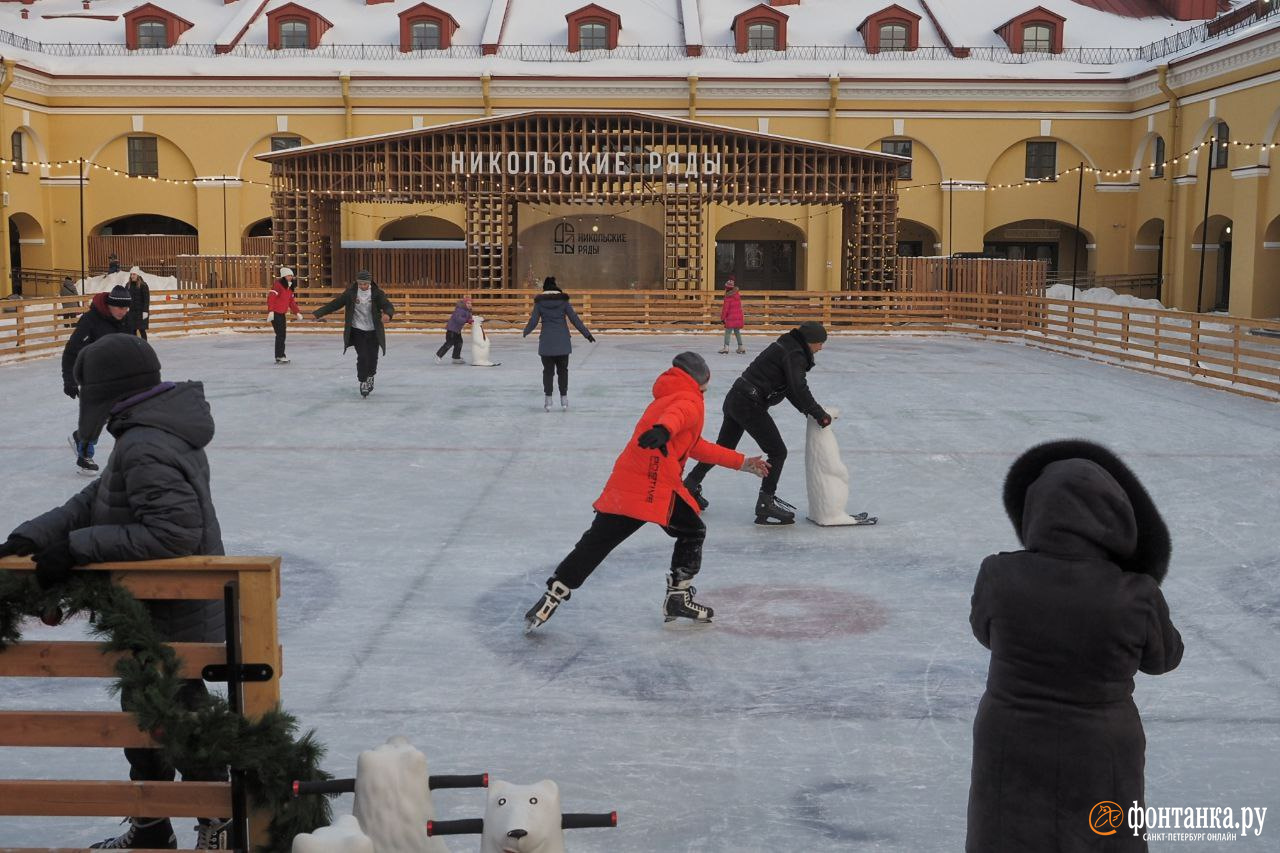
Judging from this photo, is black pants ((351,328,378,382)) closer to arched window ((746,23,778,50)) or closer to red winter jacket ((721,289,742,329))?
red winter jacket ((721,289,742,329))

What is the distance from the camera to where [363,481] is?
10.8 meters

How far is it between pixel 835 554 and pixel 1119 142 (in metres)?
33.5

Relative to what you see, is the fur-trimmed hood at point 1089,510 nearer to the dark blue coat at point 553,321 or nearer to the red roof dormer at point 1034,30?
the dark blue coat at point 553,321

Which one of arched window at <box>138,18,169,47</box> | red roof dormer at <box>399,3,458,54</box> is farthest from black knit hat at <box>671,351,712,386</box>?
arched window at <box>138,18,169,47</box>

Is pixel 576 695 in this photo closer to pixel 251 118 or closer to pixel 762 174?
pixel 762 174

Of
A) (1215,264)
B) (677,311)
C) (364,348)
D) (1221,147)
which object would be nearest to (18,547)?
(364,348)

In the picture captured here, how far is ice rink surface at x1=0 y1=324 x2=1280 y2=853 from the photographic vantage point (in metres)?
4.76

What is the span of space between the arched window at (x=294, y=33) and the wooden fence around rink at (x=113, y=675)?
38.8 m

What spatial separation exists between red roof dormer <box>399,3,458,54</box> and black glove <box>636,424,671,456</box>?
35123 millimetres

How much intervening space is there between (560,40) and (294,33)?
7.70 m

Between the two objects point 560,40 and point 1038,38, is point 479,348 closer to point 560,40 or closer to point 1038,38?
point 560,40

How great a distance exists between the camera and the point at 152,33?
3978 centimetres

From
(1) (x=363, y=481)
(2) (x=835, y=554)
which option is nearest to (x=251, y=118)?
(1) (x=363, y=481)

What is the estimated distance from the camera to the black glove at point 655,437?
611 cm
